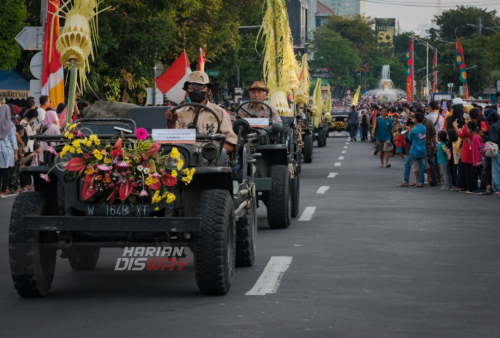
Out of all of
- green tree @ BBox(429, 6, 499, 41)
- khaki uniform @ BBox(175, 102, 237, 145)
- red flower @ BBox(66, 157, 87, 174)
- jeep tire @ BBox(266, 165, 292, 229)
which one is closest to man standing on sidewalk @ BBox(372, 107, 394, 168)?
jeep tire @ BBox(266, 165, 292, 229)

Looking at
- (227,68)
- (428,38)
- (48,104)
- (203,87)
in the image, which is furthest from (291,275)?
(428,38)

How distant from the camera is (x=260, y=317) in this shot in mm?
8227

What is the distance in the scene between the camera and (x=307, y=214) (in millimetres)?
16969

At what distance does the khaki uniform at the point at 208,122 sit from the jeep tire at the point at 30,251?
183cm

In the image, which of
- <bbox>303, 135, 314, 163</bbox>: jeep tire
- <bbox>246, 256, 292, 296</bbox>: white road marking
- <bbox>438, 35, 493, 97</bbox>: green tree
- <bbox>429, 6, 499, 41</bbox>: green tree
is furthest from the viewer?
<bbox>429, 6, 499, 41</bbox>: green tree

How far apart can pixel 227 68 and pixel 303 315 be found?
62684mm

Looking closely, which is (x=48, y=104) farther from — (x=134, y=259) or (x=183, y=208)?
(x=183, y=208)

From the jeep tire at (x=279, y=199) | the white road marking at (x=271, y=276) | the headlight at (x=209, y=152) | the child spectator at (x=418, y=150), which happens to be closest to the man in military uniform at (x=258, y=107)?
the jeep tire at (x=279, y=199)

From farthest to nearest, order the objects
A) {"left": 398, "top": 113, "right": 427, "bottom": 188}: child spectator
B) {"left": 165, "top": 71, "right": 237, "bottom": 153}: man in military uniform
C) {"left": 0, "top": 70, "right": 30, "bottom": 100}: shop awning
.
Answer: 1. {"left": 0, "top": 70, "right": 30, "bottom": 100}: shop awning
2. {"left": 398, "top": 113, "right": 427, "bottom": 188}: child spectator
3. {"left": 165, "top": 71, "right": 237, "bottom": 153}: man in military uniform

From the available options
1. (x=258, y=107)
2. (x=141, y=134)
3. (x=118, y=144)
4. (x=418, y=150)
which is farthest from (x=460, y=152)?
(x=118, y=144)

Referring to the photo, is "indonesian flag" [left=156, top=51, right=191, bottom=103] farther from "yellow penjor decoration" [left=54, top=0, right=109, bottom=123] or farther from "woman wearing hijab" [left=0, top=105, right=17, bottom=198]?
"yellow penjor decoration" [left=54, top=0, right=109, bottom=123]

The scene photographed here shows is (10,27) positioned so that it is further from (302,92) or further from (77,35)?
(77,35)

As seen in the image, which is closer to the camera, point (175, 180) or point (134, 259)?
point (175, 180)

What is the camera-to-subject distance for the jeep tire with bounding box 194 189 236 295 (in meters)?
8.95
